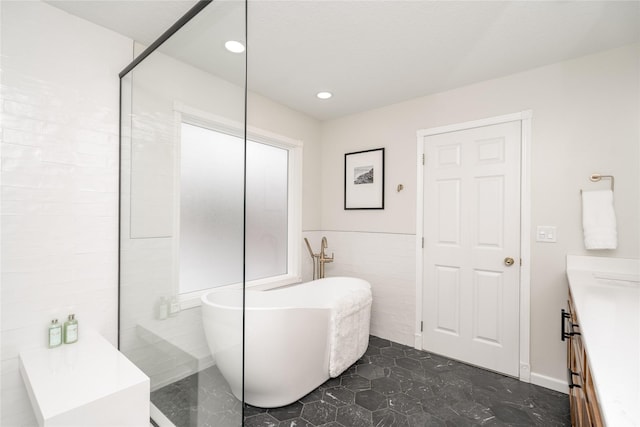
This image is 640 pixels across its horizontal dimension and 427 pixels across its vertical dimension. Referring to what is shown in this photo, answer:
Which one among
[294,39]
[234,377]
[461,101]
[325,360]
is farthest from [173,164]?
[461,101]

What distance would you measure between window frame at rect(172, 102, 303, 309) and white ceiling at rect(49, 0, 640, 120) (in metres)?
0.26

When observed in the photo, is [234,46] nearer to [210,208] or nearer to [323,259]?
[210,208]

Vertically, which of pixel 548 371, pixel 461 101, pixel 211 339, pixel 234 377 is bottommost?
pixel 548 371

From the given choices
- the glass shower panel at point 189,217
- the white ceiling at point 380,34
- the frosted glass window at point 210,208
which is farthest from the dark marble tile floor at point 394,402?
the white ceiling at point 380,34

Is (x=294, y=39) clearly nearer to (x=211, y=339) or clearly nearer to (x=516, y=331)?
(x=211, y=339)

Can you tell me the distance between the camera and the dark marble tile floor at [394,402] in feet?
4.91

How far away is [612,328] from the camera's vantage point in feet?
3.53

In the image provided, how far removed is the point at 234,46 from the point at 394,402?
242 cm

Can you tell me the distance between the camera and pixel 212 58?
1.43 m

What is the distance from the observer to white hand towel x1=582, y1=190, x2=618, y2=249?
6.68 feet

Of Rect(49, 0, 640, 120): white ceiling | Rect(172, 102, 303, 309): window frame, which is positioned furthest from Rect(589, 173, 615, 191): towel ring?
Rect(172, 102, 303, 309): window frame

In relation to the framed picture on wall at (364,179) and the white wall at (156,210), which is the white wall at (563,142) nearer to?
the framed picture on wall at (364,179)

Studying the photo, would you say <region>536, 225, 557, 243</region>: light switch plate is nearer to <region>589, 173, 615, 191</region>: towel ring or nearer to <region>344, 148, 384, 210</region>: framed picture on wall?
<region>589, 173, 615, 191</region>: towel ring

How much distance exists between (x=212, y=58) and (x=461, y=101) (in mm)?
2270
